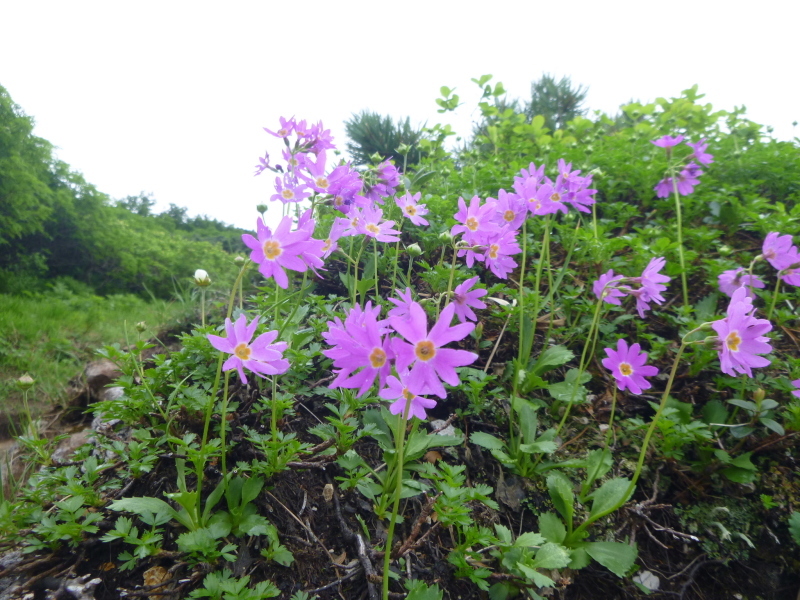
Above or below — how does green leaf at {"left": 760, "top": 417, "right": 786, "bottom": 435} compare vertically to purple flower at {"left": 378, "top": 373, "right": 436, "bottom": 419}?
below

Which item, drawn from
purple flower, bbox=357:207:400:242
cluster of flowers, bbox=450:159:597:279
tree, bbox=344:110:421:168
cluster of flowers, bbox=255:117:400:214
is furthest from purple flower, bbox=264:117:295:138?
tree, bbox=344:110:421:168

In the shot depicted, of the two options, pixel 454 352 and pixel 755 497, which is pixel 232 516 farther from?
pixel 755 497

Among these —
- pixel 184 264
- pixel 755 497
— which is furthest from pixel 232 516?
pixel 184 264

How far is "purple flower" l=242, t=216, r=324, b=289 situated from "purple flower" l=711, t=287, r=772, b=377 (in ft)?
4.00

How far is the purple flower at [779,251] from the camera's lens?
1.91m

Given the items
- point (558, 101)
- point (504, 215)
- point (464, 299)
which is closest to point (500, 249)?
point (504, 215)

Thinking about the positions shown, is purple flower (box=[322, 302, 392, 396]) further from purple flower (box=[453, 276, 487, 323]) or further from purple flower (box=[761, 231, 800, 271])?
purple flower (box=[761, 231, 800, 271])

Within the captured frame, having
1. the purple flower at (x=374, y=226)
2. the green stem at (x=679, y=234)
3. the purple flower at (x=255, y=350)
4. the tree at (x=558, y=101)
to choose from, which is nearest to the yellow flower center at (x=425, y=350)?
the purple flower at (x=255, y=350)

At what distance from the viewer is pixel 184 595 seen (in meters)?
1.17

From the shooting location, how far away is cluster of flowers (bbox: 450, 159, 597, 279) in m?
1.69

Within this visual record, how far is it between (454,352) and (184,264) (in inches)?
370

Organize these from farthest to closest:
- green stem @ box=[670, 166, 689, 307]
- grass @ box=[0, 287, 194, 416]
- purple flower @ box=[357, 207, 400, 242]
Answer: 1. grass @ box=[0, 287, 194, 416]
2. green stem @ box=[670, 166, 689, 307]
3. purple flower @ box=[357, 207, 400, 242]

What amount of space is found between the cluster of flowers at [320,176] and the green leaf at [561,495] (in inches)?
53.7

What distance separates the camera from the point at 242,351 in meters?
1.20
